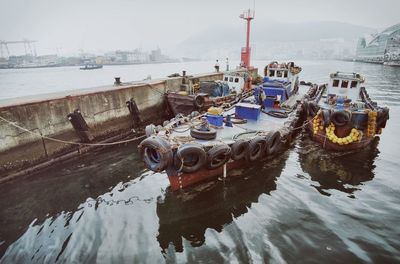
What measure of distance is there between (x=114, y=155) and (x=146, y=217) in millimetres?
5353

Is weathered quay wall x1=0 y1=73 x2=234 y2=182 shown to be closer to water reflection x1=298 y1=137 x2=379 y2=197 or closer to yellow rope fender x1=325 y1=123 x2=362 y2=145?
water reflection x1=298 y1=137 x2=379 y2=197

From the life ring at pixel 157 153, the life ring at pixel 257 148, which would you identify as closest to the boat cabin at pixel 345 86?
the life ring at pixel 257 148

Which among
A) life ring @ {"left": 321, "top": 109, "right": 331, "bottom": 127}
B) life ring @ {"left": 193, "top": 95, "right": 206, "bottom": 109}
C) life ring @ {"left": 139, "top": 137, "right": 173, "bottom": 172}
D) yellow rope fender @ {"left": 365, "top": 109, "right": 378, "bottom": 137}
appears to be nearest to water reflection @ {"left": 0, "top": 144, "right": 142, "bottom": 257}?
life ring @ {"left": 139, "top": 137, "right": 173, "bottom": 172}

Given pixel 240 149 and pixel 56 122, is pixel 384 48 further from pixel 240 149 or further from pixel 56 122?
pixel 56 122

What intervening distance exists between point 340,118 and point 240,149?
5.97 meters

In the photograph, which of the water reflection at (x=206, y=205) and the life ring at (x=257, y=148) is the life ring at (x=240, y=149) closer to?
the life ring at (x=257, y=148)

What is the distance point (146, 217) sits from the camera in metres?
7.46

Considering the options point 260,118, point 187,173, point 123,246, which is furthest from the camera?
point 260,118

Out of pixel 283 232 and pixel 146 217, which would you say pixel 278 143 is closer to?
pixel 283 232

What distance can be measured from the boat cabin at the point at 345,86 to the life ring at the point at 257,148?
7589mm

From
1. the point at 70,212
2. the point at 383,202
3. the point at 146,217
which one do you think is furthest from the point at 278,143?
the point at 70,212

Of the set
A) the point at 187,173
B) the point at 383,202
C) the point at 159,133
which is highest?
the point at 159,133

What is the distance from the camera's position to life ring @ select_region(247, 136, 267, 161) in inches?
357

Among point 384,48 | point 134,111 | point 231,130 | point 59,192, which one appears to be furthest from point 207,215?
point 384,48
